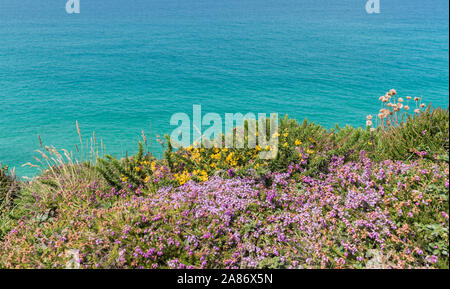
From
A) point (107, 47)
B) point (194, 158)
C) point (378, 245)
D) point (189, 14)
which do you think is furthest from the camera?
point (189, 14)

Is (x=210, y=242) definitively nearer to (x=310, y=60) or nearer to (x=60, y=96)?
(x=60, y=96)

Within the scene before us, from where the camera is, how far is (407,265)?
3459mm

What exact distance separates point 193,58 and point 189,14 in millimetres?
31019

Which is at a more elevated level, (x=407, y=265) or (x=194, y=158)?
(x=194, y=158)

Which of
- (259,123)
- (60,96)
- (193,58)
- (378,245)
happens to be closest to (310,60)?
(193,58)

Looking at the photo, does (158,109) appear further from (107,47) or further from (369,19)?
(369,19)

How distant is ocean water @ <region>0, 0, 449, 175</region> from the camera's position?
1811 centimetres

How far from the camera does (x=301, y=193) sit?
4895mm

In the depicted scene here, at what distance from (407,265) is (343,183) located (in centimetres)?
151

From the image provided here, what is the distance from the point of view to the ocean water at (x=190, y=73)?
18109 millimetres

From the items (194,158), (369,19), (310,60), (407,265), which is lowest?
(407,265)

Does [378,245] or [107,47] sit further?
[107,47]

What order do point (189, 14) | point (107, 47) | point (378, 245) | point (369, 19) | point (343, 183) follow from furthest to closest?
1. point (189, 14)
2. point (369, 19)
3. point (107, 47)
4. point (343, 183)
5. point (378, 245)

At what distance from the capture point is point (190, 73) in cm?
2539
